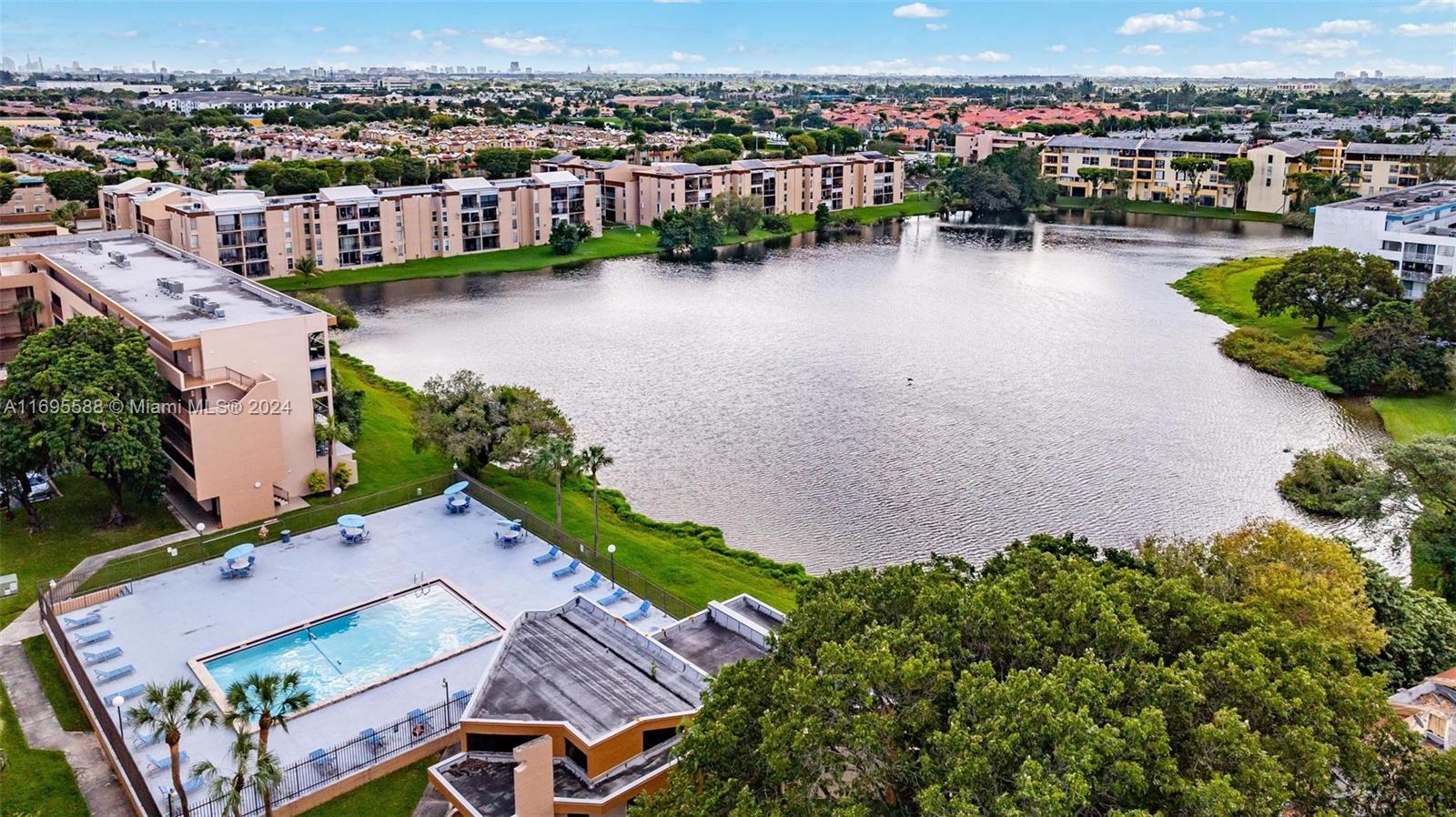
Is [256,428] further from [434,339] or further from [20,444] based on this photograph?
[434,339]

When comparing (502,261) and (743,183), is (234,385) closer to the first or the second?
(502,261)

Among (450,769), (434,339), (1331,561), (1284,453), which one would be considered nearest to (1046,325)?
(1284,453)

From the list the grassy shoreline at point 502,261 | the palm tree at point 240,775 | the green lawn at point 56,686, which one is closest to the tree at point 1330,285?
the grassy shoreline at point 502,261

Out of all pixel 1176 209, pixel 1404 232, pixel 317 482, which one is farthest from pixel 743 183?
pixel 317 482

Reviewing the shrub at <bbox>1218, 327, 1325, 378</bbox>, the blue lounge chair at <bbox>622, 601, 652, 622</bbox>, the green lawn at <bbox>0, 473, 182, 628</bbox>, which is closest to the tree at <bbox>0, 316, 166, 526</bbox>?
the green lawn at <bbox>0, 473, 182, 628</bbox>

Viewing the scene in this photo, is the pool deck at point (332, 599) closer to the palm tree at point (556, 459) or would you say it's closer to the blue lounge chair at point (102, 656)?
the blue lounge chair at point (102, 656)

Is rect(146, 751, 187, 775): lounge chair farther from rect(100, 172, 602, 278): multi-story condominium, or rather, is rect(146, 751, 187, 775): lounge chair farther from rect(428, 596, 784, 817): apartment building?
rect(100, 172, 602, 278): multi-story condominium
